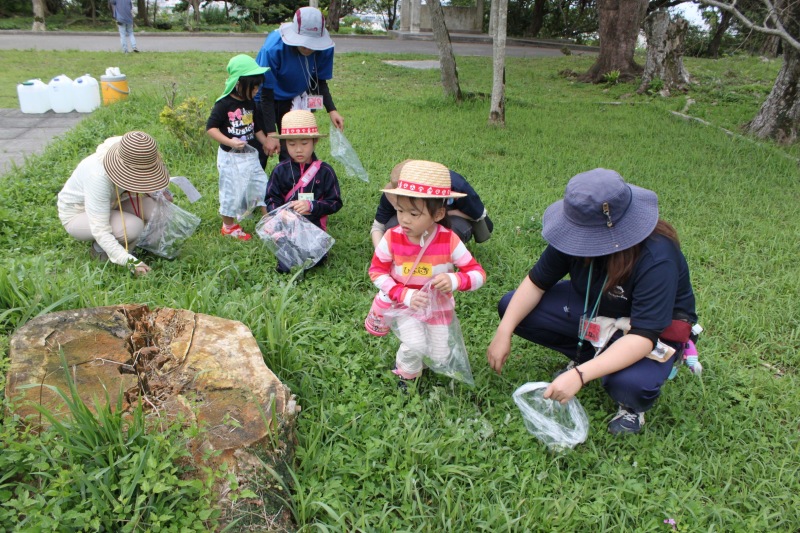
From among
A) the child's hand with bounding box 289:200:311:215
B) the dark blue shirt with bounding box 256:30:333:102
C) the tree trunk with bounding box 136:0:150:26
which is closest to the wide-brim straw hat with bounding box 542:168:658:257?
the child's hand with bounding box 289:200:311:215

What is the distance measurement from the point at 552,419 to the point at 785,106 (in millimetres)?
6964

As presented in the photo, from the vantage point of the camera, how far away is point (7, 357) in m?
2.28

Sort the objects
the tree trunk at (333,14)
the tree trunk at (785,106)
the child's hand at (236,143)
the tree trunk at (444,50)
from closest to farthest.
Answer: the child's hand at (236,143)
the tree trunk at (785,106)
the tree trunk at (444,50)
the tree trunk at (333,14)

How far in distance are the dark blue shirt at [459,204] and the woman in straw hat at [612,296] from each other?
972 mm

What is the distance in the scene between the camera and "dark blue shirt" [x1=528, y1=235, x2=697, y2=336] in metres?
2.24

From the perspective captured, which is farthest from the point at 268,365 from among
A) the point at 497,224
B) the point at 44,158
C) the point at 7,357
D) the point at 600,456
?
the point at 44,158

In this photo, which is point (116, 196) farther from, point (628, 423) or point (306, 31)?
point (628, 423)

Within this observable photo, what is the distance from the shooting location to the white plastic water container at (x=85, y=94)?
819cm

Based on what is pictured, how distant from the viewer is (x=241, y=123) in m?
4.29

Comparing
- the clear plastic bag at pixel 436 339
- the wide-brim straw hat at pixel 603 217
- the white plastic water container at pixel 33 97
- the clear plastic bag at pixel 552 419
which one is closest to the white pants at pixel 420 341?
the clear plastic bag at pixel 436 339

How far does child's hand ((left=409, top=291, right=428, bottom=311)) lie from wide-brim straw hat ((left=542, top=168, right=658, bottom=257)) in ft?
1.96

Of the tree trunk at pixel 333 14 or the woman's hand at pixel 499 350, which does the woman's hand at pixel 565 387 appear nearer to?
the woman's hand at pixel 499 350

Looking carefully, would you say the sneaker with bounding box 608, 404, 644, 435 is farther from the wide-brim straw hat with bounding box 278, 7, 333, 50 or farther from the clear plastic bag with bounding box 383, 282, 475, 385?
the wide-brim straw hat with bounding box 278, 7, 333, 50

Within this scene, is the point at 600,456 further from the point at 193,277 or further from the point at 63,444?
the point at 193,277
